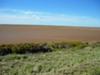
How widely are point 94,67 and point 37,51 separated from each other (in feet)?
27.8

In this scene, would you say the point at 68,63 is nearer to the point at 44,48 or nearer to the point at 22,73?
the point at 22,73

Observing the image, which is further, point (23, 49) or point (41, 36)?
point (41, 36)

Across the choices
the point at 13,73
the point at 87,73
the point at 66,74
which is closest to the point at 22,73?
the point at 13,73

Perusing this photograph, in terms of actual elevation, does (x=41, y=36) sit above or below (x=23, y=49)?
below

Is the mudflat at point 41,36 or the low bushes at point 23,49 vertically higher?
the low bushes at point 23,49

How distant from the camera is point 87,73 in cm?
912

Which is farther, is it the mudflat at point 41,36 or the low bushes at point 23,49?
the mudflat at point 41,36

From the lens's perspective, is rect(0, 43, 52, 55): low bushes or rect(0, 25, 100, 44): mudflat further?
rect(0, 25, 100, 44): mudflat

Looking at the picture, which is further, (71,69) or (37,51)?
(37,51)

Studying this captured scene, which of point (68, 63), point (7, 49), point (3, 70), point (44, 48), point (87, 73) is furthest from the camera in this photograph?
point (44, 48)

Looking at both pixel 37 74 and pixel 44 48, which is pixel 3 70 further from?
pixel 44 48

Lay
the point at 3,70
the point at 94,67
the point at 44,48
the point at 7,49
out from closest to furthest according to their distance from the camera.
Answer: the point at 94,67, the point at 3,70, the point at 7,49, the point at 44,48

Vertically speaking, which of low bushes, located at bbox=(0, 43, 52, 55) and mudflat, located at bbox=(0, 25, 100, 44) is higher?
low bushes, located at bbox=(0, 43, 52, 55)

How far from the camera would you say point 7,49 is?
56.7 feet
